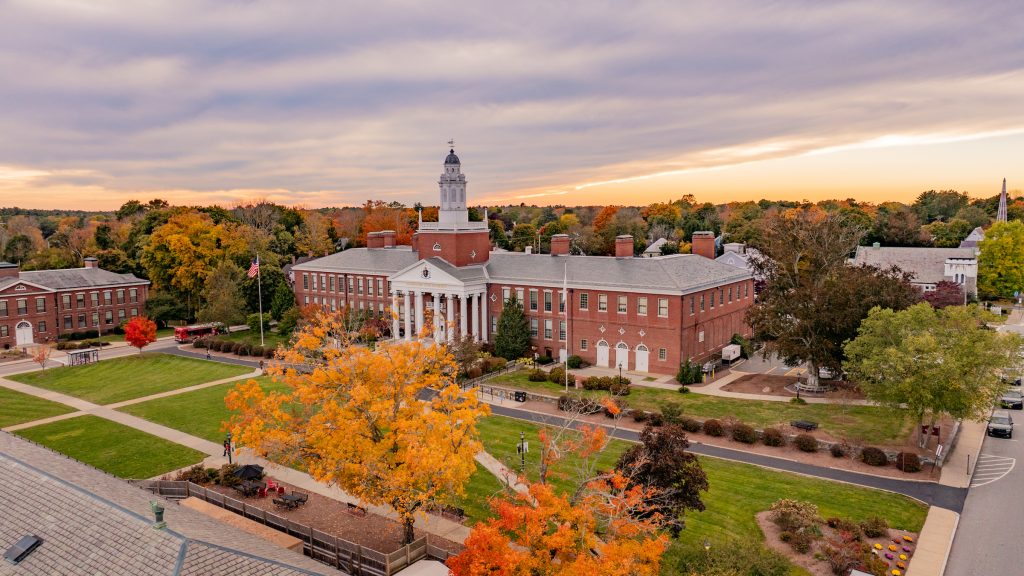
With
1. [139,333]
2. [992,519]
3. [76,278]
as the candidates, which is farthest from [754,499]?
[76,278]

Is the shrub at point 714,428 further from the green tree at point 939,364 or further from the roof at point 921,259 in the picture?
the roof at point 921,259

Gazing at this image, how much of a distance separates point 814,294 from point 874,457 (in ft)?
48.2

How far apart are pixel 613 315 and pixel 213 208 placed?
79497 mm

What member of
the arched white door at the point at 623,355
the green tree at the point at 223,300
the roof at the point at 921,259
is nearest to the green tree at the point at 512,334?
the arched white door at the point at 623,355

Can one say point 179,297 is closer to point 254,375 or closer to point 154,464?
point 254,375

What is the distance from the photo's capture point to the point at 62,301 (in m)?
71.0

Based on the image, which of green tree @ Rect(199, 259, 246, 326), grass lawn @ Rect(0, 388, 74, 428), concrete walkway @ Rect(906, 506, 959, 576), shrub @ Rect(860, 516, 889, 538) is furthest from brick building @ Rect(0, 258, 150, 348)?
concrete walkway @ Rect(906, 506, 959, 576)

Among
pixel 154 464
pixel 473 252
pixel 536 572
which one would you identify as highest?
pixel 473 252

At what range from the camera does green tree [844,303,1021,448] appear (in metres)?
30.1

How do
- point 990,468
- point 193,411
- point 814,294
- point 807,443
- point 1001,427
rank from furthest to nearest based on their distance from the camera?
point 814,294
point 193,411
point 1001,427
point 807,443
point 990,468

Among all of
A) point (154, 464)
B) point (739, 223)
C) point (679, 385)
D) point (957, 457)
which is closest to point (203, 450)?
point (154, 464)

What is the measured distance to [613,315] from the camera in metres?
54.3

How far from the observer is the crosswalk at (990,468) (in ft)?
98.7

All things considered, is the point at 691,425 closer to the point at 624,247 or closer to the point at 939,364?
the point at 939,364
